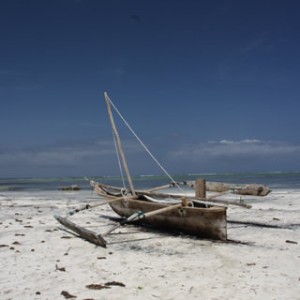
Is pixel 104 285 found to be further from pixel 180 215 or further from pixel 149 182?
pixel 149 182

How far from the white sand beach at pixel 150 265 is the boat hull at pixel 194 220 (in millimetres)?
245

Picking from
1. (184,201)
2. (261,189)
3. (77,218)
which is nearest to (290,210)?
(261,189)

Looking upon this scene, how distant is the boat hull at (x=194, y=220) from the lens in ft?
28.8

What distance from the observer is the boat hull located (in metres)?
8.77

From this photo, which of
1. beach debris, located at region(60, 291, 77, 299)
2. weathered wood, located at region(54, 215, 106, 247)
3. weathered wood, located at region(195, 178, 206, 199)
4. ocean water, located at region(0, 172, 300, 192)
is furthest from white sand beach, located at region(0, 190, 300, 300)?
ocean water, located at region(0, 172, 300, 192)

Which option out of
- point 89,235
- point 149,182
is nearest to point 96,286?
point 89,235

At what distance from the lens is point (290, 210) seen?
15328mm

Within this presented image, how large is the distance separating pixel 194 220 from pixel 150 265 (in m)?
2.59

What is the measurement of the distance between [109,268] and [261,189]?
6.09 meters

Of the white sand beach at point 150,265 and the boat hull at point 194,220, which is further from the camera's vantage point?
the boat hull at point 194,220

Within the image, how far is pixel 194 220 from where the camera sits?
9258mm

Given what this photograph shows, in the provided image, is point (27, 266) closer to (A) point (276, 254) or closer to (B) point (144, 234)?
(B) point (144, 234)

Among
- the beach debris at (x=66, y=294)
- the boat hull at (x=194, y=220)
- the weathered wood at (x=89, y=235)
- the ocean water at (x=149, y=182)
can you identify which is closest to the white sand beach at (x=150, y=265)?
the beach debris at (x=66, y=294)

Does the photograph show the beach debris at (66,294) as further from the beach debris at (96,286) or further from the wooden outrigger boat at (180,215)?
the wooden outrigger boat at (180,215)
